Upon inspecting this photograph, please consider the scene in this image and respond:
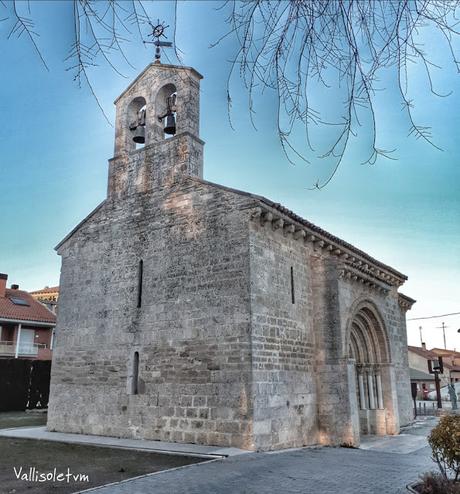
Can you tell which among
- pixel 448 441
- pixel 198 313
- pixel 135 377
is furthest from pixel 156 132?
pixel 448 441

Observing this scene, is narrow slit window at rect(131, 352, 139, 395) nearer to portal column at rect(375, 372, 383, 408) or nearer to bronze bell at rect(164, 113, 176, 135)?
bronze bell at rect(164, 113, 176, 135)

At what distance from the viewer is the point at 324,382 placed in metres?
11.1

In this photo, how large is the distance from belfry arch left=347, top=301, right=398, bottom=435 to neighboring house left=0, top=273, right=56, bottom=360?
18.8 metres

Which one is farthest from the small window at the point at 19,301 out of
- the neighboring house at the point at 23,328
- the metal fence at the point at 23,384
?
the metal fence at the point at 23,384

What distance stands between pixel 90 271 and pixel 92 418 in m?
3.82

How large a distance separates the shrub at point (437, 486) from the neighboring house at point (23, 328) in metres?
23.4

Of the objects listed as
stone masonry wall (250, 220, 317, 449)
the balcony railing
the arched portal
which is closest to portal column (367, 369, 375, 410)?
the arched portal

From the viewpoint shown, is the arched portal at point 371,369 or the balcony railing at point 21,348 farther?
the balcony railing at point 21,348

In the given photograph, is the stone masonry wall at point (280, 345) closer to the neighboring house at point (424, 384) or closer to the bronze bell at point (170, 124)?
the bronze bell at point (170, 124)

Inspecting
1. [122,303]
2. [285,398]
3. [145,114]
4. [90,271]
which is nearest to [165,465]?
[285,398]

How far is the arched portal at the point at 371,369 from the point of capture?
13422 mm

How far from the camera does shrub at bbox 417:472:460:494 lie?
5.76 meters

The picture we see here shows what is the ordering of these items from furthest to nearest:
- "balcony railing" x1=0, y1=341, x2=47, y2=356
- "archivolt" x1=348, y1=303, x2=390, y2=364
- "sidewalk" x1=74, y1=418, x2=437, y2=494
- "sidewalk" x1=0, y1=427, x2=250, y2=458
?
"balcony railing" x1=0, y1=341, x2=47, y2=356, "archivolt" x1=348, y1=303, x2=390, y2=364, "sidewalk" x1=0, y1=427, x2=250, y2=458, "sidewalk" x1=74, y1=418, x2=437, y2=494

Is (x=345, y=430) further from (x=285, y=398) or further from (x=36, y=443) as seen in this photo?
(x=36, y=443)
